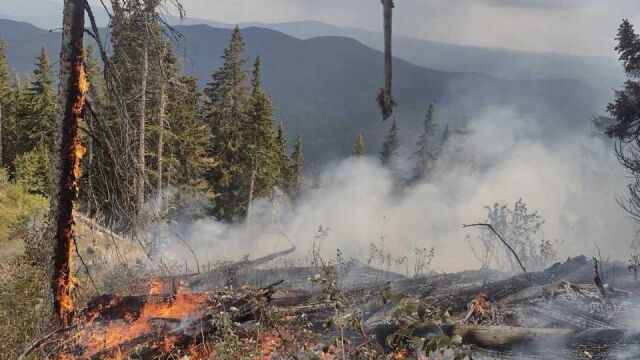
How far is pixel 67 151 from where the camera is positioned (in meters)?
5.56

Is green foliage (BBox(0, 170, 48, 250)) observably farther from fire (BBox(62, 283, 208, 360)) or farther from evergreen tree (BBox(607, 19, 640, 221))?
evergreen tree (BBox(607, 19, 640, 221))

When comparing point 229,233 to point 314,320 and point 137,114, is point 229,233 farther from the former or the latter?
point 314,320

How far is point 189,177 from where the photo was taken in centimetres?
2722

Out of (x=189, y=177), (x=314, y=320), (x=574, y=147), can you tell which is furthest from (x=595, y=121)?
(x=574, y=147)

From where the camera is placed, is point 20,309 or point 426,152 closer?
point 20,309

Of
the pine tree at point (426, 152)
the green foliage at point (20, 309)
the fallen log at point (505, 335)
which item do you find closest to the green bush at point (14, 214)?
the green foliage at point (20, 309)

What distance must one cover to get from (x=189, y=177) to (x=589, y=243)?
29947 mm

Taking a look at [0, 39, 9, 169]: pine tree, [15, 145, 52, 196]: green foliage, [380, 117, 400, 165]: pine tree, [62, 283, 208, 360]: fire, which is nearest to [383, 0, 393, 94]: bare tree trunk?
[62, 283, 208, 360]: fire

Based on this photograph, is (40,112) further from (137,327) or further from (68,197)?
(68,197)

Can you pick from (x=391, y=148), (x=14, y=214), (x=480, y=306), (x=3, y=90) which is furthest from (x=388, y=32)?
(x=391, y=148)

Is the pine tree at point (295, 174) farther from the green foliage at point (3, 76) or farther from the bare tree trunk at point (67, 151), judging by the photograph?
the bare tree trunk at point (67, 151)

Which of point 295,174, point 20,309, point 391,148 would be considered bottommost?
point 295,174

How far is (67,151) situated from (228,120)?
2451cm

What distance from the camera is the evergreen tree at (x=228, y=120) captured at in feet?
96.4
